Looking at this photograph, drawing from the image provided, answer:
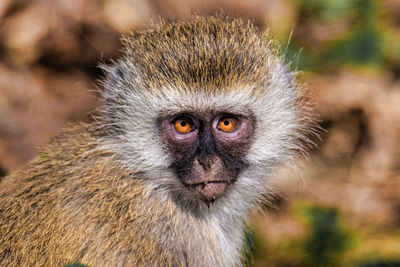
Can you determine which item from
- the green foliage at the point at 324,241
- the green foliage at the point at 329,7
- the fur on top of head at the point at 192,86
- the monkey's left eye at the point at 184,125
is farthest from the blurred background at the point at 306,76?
the green foliage at the point at 324,241

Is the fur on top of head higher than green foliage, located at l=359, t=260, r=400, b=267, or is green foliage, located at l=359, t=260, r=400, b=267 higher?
the fur on top of head

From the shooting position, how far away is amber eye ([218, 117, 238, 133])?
162 inches

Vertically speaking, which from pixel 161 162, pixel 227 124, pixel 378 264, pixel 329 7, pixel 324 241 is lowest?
pixel 378 264

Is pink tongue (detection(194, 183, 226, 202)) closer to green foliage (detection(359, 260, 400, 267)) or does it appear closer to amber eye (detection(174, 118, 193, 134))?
amber eye (detection(174, 118, 193, 134))

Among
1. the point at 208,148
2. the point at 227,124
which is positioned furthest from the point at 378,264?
the point at 227,124

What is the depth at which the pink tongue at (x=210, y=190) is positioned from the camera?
384 centimetres

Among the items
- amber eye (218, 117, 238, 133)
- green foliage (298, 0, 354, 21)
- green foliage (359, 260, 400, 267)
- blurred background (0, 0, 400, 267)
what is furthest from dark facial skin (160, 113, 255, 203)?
blurred background (0, 0, 400, 267)

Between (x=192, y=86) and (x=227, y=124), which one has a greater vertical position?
(x=192, y=86)

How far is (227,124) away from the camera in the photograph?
414 centimetres

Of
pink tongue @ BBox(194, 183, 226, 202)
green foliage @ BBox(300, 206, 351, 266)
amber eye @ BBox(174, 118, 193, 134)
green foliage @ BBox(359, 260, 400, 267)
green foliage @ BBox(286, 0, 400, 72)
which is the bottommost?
green foliage @ BBox(359, 260, 400, 267)

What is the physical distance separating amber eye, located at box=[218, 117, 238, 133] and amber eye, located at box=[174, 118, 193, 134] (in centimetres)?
19

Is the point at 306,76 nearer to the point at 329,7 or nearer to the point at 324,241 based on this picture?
the point at 329,7

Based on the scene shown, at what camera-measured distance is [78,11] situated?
748cm

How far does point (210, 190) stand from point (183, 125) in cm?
49
